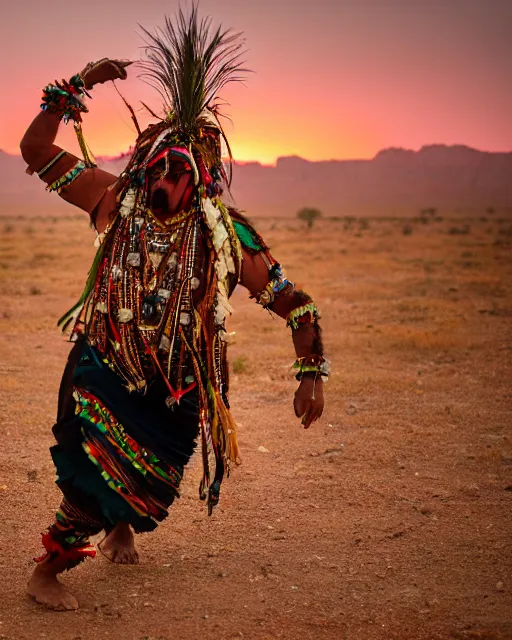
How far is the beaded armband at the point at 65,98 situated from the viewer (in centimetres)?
326

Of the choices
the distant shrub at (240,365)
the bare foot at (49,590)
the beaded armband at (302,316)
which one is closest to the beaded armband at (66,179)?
the beaded armband at (302,316)

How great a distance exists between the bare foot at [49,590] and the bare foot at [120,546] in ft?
1.47

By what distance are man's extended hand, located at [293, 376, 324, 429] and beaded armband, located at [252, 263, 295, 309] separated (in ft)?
1.35

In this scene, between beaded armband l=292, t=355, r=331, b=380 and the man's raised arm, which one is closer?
the man's raised arm

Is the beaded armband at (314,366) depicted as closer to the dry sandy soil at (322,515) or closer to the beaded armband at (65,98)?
the dry sandy soil at (322,515)

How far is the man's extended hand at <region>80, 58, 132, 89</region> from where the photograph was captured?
335 cm

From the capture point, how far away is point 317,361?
11.4 ft

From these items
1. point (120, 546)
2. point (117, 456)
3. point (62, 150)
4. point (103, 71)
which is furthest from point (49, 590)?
point (103, 71)

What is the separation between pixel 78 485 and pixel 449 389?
5506mm

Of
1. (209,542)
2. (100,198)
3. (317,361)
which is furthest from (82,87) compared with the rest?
(209,542)

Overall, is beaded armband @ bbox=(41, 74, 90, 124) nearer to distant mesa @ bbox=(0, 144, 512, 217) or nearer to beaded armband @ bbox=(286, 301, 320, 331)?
beaded armband @ bbox=(286, 301, 320, 331)

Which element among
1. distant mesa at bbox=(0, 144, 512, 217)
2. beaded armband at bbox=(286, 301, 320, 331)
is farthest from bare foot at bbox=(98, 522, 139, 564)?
distant mesa at bbox=(0, 144, 512, 217)

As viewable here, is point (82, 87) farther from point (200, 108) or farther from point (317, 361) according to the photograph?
point (317, 361)

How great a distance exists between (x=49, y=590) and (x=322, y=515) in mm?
1841
